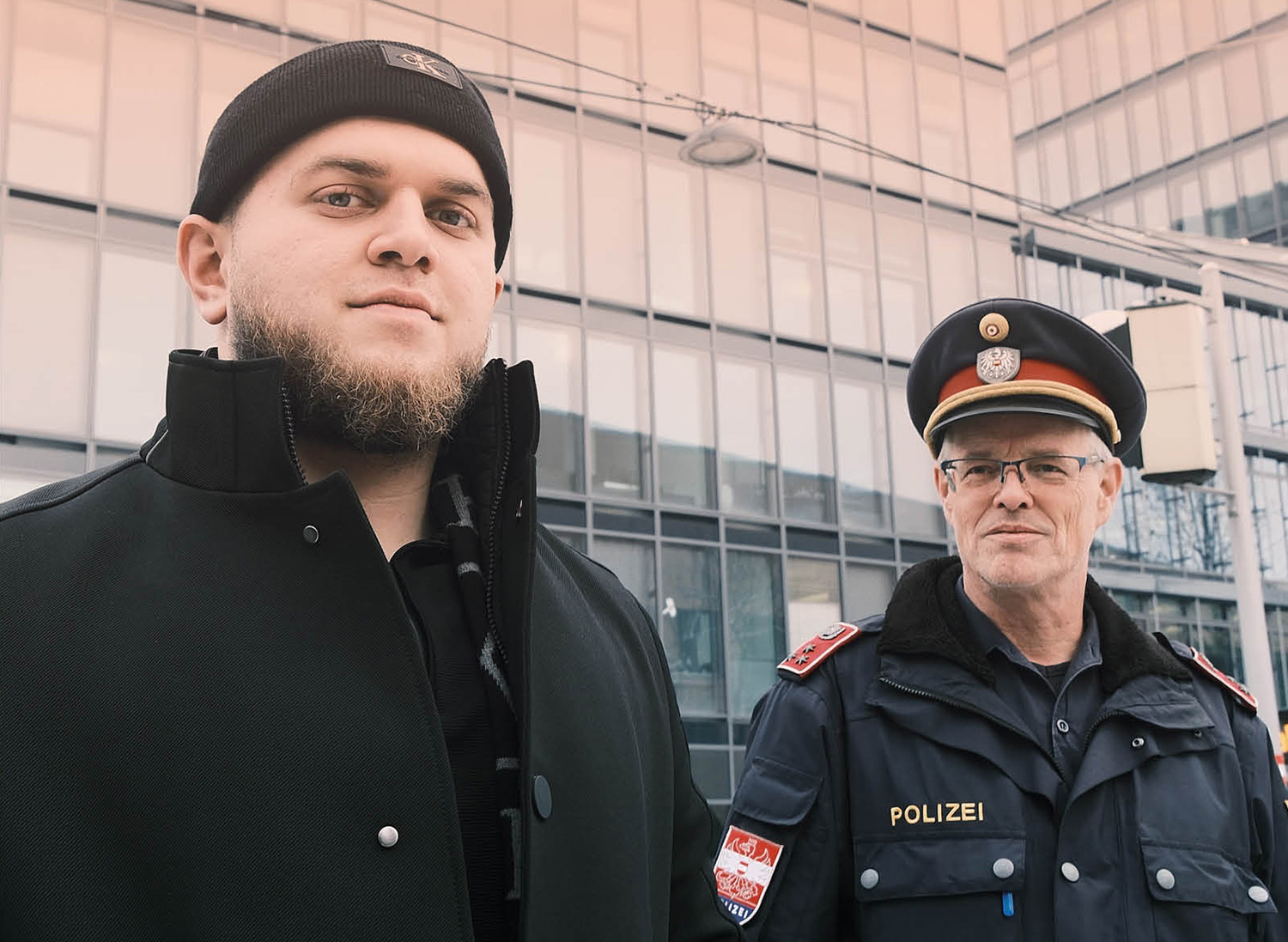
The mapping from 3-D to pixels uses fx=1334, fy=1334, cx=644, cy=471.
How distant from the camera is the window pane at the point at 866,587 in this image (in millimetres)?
16234

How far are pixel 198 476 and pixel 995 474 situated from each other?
191cm

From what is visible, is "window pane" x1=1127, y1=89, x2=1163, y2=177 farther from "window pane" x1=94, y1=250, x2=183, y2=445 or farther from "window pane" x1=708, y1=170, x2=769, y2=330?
"window pane" x1=94, y1=250, x2=183, y2=445

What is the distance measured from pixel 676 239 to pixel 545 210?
1731mm

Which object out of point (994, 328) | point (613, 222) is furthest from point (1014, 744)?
point (613, 222)

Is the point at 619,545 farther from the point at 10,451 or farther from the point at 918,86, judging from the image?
the point at 918,86

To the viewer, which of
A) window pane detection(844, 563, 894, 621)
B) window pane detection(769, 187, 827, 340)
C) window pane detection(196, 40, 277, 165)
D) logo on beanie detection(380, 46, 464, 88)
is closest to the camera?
logo on beanie detection(380, 46, 464, 88)

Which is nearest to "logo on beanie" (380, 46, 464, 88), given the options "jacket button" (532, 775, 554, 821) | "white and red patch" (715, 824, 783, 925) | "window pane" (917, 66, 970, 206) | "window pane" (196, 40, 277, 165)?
"jacket button" (532, 775, 554, 821)

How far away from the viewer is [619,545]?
569 inches

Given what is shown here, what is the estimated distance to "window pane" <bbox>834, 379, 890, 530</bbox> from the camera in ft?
54.3

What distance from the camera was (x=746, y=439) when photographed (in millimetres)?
15812

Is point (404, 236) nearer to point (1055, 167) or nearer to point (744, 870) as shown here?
point (744, 870)

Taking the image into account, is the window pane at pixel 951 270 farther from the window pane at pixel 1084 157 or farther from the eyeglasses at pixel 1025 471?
the eyeglasses at pixel 1025 471

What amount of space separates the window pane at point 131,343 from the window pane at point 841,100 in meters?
8.52

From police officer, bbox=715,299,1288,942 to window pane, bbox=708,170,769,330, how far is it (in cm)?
1284
